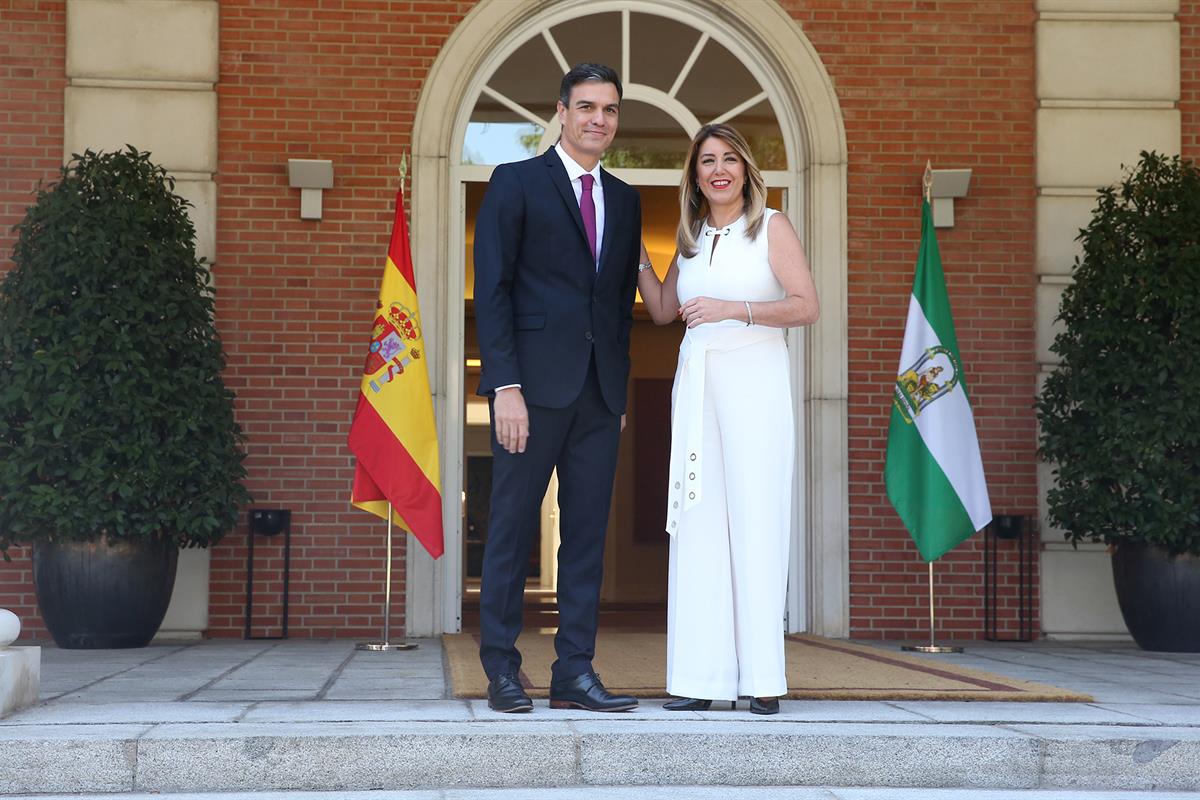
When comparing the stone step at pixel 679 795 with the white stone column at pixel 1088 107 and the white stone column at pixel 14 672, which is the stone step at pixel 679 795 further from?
the white stone column at pixel 1088 107

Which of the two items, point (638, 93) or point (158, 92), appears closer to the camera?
point (158, 92)

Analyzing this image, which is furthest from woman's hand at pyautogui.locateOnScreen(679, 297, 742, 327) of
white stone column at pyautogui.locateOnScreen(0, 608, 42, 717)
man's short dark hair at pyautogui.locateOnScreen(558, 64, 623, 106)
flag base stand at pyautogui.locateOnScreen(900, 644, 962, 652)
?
flag base stand at pyautogui.locateOnScreen(900, 644, 962, 652)

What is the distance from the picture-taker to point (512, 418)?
11.9 ft

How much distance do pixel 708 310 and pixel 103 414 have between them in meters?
3.24

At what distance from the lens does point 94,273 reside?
19.4 ft

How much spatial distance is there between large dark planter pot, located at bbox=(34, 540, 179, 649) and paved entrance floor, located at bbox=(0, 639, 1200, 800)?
2.17 m

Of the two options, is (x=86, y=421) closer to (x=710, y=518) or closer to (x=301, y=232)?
(x=301, y=232)

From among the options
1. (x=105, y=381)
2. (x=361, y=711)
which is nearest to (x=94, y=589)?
(x=105, y=381)

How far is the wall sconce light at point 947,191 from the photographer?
6.96 metres

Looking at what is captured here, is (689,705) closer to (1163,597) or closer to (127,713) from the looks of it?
(127,713)

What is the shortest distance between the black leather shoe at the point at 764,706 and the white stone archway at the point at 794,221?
3.20 metres

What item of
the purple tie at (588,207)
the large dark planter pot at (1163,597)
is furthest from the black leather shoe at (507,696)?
the large dark planter pot at (1163,597)

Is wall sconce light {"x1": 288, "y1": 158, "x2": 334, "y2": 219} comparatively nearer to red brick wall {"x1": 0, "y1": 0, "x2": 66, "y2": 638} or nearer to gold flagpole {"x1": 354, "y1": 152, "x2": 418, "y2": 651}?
gold flagpole {"x1": 354, "y1": 152, "x2": 418, "y2": 651}

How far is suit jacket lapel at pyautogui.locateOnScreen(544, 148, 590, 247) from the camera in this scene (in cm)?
378
